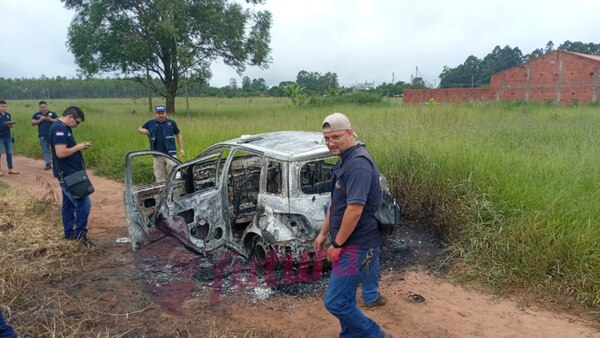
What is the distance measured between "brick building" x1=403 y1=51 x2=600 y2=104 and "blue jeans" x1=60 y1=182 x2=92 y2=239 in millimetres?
22398

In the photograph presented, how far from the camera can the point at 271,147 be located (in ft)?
14.5

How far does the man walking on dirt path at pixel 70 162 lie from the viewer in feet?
15.7

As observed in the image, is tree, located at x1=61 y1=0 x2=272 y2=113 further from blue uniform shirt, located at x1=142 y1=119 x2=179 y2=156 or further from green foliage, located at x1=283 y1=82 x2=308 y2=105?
blue uniform shirt, located at x1=142 y1=119 x2=179 y2=156

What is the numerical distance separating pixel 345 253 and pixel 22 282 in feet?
11.5

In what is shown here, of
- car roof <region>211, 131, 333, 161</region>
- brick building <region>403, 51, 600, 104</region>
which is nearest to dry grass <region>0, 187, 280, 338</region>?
car roof <region>211, 131, 333, 161</region>

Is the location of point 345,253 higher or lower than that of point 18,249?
higher

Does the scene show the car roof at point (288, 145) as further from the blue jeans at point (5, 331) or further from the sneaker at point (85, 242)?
the blue jeans at point (5, 331)

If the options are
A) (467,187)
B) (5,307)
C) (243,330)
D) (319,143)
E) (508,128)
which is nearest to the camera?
(243,330)

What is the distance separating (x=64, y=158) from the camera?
4898 millimetres

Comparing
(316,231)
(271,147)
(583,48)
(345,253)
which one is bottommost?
(316,231)

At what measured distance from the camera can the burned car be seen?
→ 3.98 m

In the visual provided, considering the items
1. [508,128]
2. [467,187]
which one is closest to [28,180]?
[467,187]

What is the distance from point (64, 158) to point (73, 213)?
0.83m

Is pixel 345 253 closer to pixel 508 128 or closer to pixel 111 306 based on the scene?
pixel 111 306
